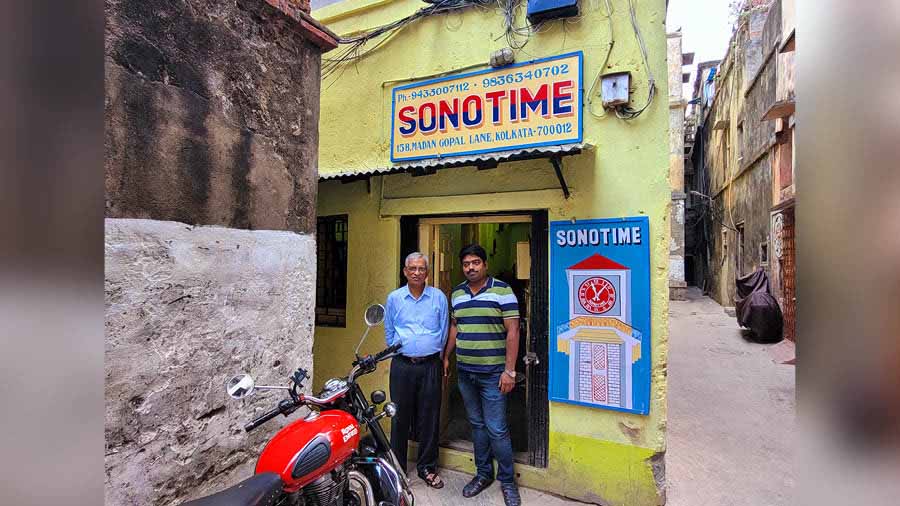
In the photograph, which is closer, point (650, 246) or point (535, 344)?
point (650, 246)

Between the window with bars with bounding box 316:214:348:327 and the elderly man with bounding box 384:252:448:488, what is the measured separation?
1294 mm

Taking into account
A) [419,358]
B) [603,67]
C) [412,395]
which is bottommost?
[412,395]

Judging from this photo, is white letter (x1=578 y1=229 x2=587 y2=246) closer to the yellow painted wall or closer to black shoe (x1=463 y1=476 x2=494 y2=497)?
the yellow painted wall

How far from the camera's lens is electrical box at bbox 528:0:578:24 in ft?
12.7

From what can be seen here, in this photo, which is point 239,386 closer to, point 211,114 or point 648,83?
point 211,114

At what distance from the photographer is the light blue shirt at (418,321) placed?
12.5 feet

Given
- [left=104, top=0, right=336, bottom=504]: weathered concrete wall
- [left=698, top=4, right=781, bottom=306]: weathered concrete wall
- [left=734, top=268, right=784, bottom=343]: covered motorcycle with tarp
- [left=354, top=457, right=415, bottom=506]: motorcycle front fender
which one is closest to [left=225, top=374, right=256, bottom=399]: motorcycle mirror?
[left=104, top=0, right=336, bottom=504]: weathered concrete wall

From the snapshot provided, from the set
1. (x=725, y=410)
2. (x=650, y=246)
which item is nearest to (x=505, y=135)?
(x=650, y=246)

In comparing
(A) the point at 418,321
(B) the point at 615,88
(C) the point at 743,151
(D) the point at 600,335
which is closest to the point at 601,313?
(D) the point at 600,335

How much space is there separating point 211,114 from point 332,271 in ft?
8.97

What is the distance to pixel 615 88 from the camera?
12.1 ft
